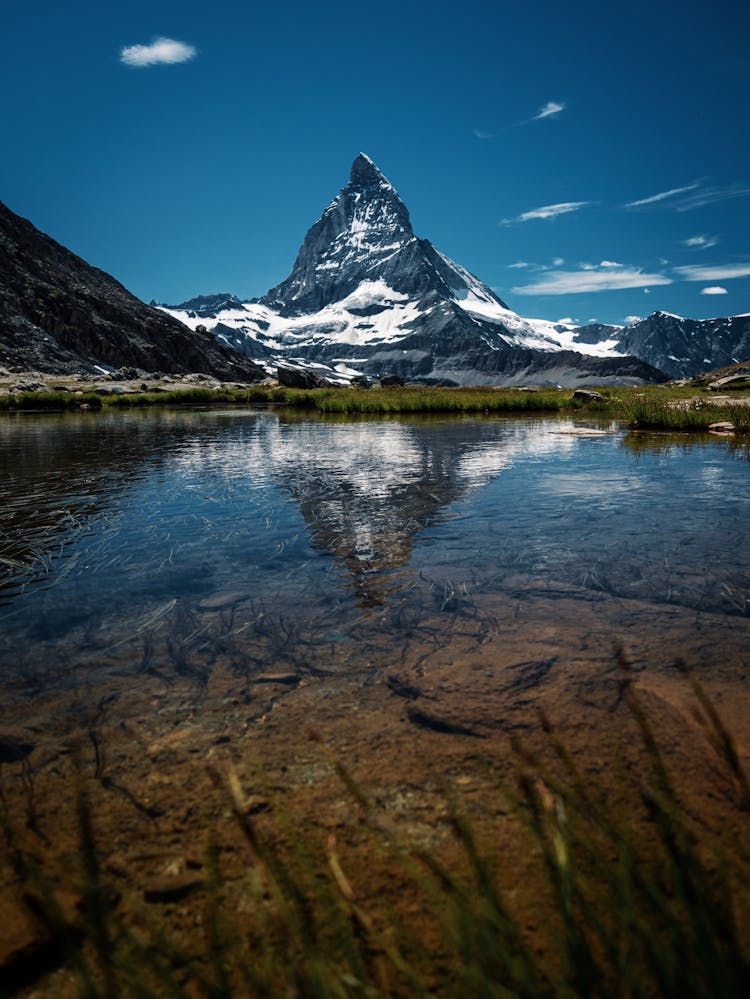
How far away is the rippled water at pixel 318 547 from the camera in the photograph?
435 centimetres

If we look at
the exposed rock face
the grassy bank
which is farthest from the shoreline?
the exposed rock face

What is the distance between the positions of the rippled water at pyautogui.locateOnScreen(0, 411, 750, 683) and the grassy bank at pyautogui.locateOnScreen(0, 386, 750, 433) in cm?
1013

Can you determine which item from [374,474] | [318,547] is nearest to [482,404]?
[374,474]

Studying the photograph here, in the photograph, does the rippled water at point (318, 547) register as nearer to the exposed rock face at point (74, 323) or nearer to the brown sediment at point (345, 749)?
the brown sediment at point (345, 749)

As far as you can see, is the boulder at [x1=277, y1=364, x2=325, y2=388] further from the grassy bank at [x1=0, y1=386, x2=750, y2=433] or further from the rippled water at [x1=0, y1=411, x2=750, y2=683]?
the rippled water at [x1=0, y1=411, x2=750, y2=683]

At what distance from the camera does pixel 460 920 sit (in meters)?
1.66

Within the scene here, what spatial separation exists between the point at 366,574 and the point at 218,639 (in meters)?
1.91

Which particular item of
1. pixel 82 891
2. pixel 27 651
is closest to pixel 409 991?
pixel 82 891

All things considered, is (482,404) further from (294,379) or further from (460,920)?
(294,379)

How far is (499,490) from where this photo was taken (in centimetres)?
1023

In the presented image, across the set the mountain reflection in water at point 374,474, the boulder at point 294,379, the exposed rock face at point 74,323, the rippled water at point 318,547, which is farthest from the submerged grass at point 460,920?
the exposed rock face at point 74,323

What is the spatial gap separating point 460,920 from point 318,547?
5.26 m

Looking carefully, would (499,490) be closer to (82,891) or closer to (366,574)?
(366,574)

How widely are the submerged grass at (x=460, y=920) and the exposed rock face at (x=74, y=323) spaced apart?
102826 millimetres
